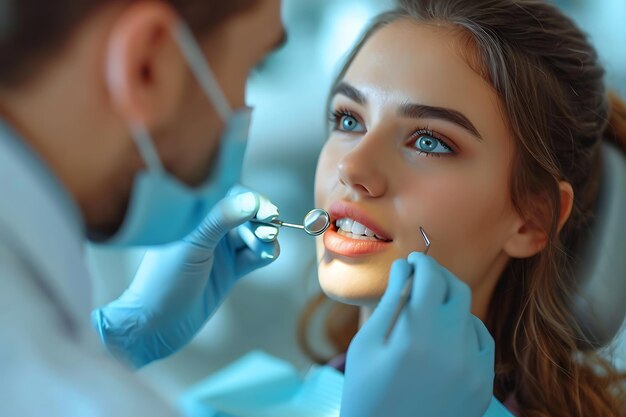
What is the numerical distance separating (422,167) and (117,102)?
64 centimetres

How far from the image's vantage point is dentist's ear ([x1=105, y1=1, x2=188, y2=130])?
754mm

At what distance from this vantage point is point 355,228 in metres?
→ 1.30

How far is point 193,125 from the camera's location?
0.85 m

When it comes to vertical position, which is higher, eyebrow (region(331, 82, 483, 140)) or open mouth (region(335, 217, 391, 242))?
eyebrow (region(331, 82, 483, 140))

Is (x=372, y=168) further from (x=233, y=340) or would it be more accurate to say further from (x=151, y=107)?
(x=233, y=340)

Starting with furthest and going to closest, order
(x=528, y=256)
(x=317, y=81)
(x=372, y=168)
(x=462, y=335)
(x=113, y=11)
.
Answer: (x=317, y=81) → (x=528, y=256) → (x=372, y=168) → (x=462, y=335) → (x=113, y=11)

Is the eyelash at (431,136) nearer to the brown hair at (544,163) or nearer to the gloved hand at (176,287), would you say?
the brown hair at (544,163)

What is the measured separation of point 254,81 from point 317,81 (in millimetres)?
177

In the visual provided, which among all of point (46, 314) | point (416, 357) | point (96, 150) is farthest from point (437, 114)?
point (46, 314)

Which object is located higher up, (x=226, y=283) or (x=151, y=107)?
(x=151, y=107)

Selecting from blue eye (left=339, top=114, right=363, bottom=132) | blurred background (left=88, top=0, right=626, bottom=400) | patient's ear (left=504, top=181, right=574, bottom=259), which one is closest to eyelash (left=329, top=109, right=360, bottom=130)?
blue eye (left=339, top=114, right=363, bottom=132)

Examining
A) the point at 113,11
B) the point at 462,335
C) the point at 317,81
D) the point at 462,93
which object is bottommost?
the point at 317,81

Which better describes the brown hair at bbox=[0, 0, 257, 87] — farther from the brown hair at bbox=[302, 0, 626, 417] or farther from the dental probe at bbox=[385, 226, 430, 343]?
the brown hair at bbox=[302, 0, 626, 417]

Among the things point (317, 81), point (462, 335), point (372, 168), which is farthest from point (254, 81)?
point (462, 335)
